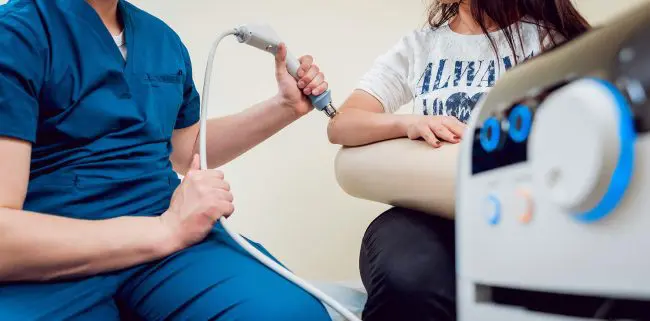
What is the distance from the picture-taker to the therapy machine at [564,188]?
27 centimetres

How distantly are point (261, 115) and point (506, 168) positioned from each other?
635 millimetres

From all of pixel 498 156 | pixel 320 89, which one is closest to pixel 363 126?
pixel 320 89

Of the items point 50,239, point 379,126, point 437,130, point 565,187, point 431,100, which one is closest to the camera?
point 565,187

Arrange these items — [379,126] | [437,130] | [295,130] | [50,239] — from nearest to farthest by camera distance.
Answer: [50,239] < [437,130] < [379,126] < [295,130]

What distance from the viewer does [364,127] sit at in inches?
32.1

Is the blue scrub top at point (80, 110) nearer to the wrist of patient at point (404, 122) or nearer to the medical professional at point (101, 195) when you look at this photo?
the medical professional at point (101, 195)

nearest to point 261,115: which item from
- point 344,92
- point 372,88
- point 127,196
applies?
point 372,88

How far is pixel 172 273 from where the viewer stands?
2.15 ft

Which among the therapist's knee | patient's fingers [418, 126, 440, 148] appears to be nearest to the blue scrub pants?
the therapist's knee

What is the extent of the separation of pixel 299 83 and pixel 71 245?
16.9 inches

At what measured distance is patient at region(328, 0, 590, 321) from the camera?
25.0 inches

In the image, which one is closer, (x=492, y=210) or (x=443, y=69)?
(x=492, y=210)

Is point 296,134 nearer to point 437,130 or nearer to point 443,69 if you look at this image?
point 443,69

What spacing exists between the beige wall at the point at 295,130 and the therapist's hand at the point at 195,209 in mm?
547
